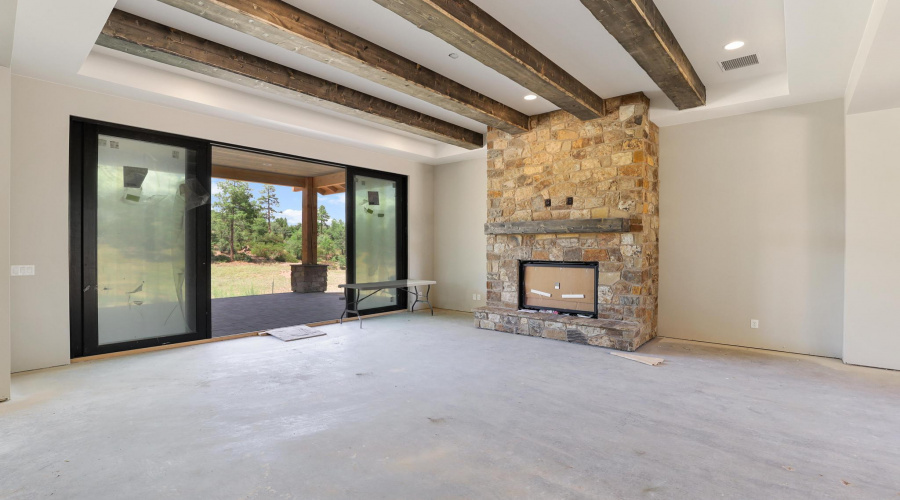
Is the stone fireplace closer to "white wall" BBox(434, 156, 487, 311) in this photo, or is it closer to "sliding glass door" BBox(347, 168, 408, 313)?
"white wall" BBox(434, 156, 487, 311)

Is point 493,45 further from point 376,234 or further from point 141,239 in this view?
point 376,234

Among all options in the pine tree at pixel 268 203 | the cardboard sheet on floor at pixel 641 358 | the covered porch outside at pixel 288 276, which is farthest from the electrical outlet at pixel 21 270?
the pine tree at pixel 268 203

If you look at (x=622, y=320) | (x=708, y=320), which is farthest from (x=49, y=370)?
(x=708, y=320)

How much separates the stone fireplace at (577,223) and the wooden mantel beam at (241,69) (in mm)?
1465

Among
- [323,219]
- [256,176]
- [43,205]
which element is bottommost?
[43,205]

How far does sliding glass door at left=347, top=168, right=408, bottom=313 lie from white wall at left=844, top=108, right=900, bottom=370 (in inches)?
223

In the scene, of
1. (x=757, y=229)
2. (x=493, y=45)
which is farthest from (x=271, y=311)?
(x=757, y=229)

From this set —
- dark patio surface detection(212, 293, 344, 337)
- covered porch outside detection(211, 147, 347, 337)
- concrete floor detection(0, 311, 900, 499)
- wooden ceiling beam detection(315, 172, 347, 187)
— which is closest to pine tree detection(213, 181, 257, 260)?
covered porch outside detection(211, 147, 347, 337)

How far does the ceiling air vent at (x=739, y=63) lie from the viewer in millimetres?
3922

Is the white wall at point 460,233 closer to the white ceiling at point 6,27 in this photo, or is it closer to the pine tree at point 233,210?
the white ceiling at point 6,27

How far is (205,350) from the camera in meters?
4.59

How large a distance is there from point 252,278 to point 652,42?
1097cm

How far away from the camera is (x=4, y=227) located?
3059 millimetres

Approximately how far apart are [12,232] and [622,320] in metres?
5.98
